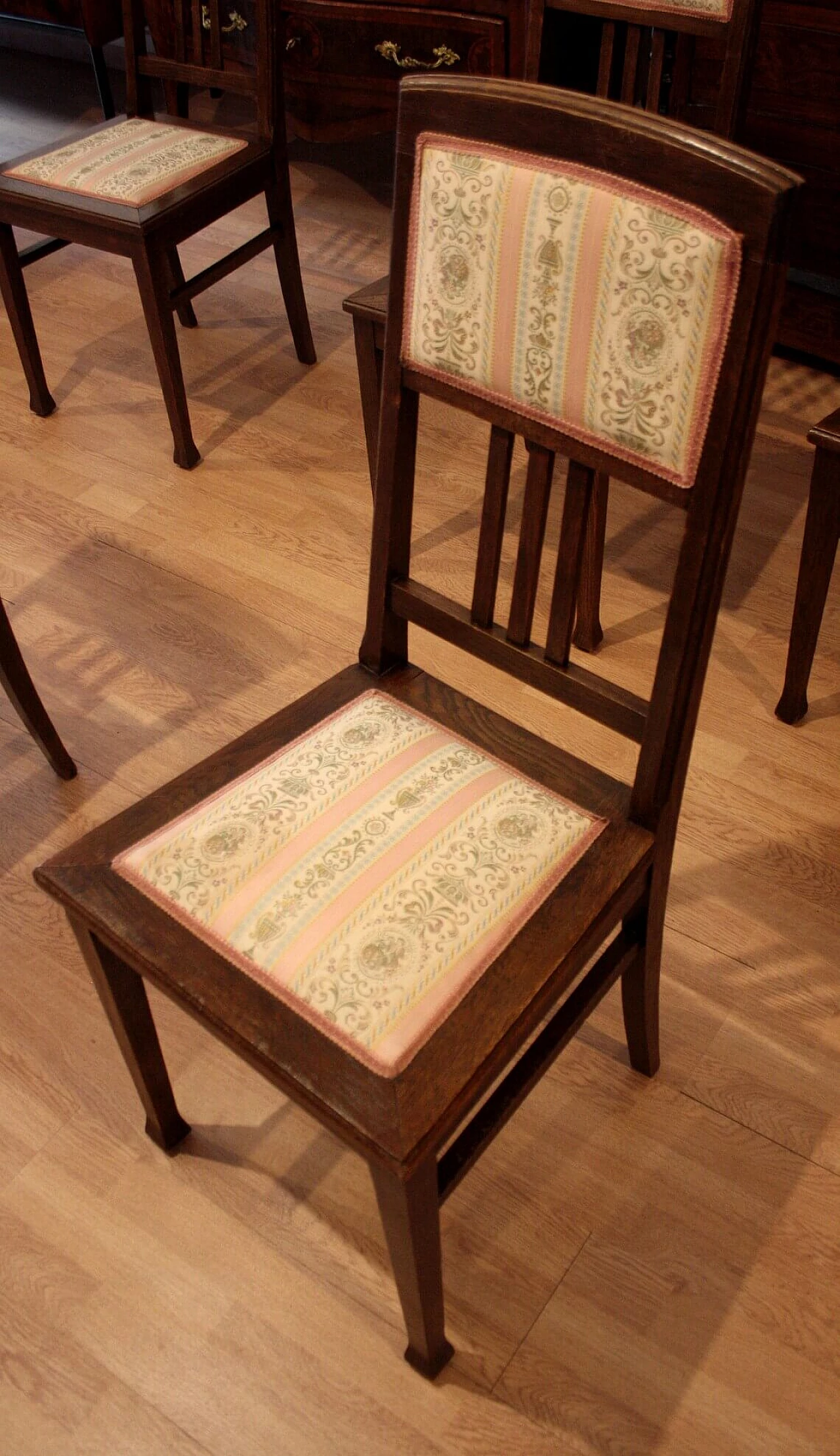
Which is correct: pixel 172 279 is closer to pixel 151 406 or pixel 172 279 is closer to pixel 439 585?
pixel 151 406

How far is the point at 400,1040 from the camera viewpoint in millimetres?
964

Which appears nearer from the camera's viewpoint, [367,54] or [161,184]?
[161,184]

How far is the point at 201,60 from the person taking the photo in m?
2.25

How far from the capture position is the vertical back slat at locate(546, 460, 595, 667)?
40.3 inches

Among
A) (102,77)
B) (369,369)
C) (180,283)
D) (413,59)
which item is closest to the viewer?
(369,369)

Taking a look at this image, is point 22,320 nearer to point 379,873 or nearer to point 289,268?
point 289,268

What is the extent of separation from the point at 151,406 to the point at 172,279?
258mm

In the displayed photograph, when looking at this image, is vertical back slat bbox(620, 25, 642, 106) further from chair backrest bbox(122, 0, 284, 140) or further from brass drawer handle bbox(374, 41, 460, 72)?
brass drawer handle bbox(374, 41, 460, 72)

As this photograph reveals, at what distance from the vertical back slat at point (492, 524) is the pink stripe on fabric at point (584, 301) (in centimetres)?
8

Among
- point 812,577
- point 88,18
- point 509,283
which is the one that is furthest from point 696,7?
point 88,18

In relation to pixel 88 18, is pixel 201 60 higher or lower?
higher

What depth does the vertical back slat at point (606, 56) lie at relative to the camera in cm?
160

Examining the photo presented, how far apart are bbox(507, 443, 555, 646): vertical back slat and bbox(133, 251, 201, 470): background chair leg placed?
4.16 feet

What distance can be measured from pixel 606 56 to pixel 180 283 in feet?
3.86
